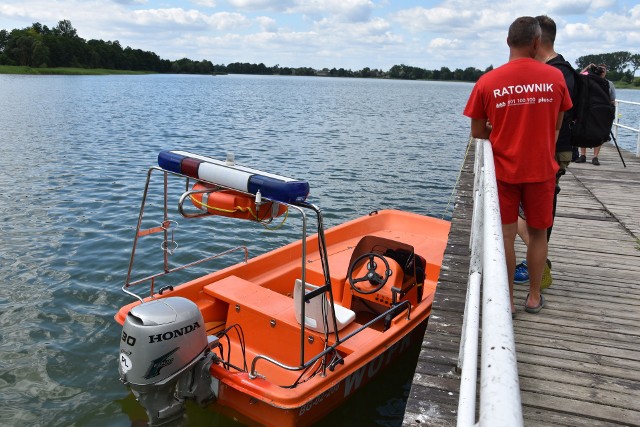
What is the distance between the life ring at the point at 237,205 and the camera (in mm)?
4258

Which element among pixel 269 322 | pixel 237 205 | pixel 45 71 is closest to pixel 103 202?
pixel 269 322

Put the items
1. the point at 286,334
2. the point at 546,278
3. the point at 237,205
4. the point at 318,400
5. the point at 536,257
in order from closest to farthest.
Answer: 1. the point at 536,257
2. the point at 237,205
3. the point at 546,278
4. the point at 318,400
5. the point at 286,334

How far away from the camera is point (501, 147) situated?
3.54m

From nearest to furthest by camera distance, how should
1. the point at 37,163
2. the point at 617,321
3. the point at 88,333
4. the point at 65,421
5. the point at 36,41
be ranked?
1. the point at 617,321
2. the point at 65,421
3. the point at 88,333
4. the point at 37,163
5. the point at 36,41

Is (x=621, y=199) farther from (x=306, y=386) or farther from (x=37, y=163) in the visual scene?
(x=37, y=163)

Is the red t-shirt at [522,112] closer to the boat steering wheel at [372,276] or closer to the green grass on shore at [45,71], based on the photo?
the boat steering wheel at [372,276]

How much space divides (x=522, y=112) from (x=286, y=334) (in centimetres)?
298

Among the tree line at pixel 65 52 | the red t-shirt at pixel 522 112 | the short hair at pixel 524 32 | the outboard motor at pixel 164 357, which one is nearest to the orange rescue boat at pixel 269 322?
the outboard motor at pixel 164 357

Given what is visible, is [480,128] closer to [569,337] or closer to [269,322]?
[569,337]

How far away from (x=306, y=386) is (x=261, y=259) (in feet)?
8.40

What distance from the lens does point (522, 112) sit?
3422 mm

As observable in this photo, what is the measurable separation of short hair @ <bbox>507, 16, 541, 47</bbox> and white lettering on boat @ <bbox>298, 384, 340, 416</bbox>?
9.96 feet

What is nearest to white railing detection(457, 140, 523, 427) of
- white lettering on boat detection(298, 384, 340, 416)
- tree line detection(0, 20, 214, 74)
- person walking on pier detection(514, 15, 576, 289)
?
person walking on pier detection(514, 15, 576, 289)

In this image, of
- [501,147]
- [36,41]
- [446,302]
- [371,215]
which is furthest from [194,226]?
[36,41]
